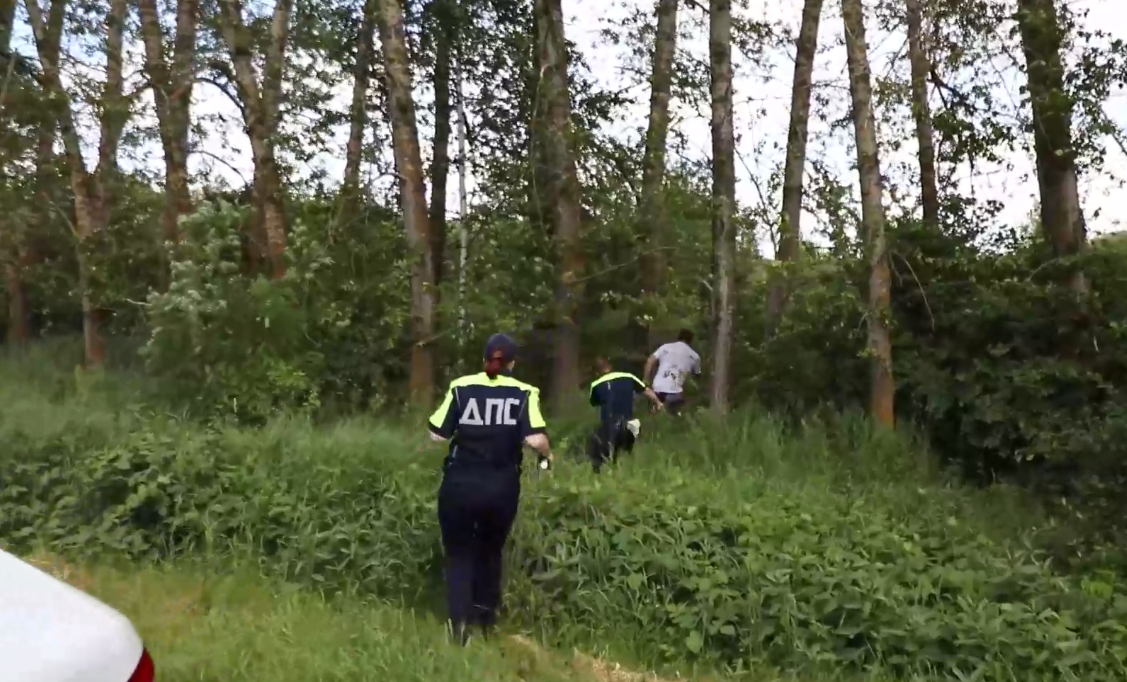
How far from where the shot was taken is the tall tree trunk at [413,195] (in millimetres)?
11859

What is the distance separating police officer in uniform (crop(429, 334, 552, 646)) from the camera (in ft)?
18.9

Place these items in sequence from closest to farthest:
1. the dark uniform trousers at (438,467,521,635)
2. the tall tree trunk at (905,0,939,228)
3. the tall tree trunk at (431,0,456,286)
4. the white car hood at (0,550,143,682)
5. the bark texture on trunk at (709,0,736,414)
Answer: the white car hood at (0,550,143,682), the dark uniform trousers at (438,467,521,635), the tall tree trunk at (905,0,939,228), the bark texture on trunk at (709,0,736,414), the tall tree trunk at (431,0,456,286)

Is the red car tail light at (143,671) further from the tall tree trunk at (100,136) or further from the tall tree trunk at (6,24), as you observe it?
the tall tree trunk at (6,24)

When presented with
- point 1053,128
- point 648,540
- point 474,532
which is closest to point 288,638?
point 474,532

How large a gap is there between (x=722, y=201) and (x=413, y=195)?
3.80 m

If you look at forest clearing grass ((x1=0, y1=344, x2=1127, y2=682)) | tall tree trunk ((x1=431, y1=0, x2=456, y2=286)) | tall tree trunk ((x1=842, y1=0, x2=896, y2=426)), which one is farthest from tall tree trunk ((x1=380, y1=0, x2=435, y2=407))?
tall tree trunk ((x1=842, y1=0, x2=896, y2=426))

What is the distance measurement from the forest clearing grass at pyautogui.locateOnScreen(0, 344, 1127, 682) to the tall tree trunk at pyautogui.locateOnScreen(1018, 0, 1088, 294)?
2631 millimetres

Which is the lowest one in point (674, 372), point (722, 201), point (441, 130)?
point (674, 372)

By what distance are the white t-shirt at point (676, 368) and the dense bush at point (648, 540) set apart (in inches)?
115

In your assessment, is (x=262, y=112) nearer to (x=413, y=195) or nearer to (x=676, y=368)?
(x=413, y=195)

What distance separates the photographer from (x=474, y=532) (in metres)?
5.83

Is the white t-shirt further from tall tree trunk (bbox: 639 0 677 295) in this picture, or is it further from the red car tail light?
the red car tail light

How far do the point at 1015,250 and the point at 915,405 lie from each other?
6.41ft

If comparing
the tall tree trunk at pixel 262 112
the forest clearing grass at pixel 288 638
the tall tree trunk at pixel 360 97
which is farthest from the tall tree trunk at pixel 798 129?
the forest clearing grass at pixel 288 638
